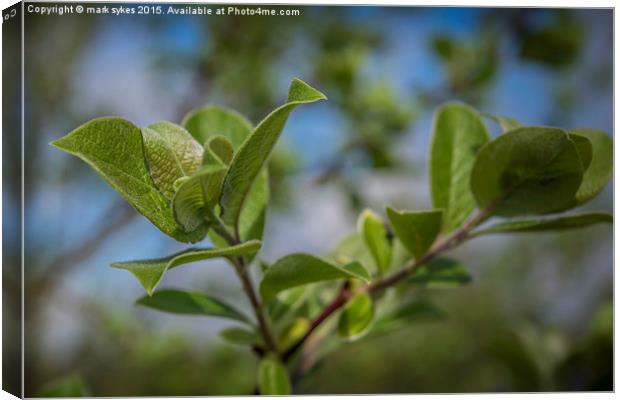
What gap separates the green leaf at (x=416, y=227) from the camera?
36 cm

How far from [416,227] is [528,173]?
6cm

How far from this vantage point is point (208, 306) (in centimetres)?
37

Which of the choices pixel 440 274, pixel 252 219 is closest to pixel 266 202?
pixel 252 219

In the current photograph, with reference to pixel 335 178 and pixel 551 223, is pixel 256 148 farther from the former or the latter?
pixel 335 178

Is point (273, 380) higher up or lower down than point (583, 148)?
lower down

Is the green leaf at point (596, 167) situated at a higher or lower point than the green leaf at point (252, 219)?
higher

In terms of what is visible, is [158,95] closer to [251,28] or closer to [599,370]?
[251,28]

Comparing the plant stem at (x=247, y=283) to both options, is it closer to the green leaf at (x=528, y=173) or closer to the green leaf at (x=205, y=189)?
the green leaf at (x=205, y=189)

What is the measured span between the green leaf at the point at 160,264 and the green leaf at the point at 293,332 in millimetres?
108

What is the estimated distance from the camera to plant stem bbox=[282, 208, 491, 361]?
382mm

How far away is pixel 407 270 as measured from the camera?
15.4 inches

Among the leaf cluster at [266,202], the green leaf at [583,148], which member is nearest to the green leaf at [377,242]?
the leaf cluster at [266,202]

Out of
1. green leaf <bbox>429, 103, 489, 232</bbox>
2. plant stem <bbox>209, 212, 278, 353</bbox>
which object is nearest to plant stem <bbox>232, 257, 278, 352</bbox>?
plant stem <bbox>209, 212, 278, 353</bbox>

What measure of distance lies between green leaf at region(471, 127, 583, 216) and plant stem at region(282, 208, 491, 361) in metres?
0.01
